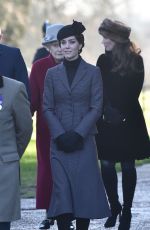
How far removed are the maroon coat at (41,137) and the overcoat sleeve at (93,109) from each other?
1209 millimetres

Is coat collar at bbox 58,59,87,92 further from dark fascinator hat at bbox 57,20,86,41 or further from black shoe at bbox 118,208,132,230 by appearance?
black shoe at bbox 118,208,132,230

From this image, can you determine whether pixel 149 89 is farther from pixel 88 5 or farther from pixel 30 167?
pixel 30 167

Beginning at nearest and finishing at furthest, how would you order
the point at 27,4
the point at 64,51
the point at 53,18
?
the point at 64,51, the point at 27,4, the point at 53,18

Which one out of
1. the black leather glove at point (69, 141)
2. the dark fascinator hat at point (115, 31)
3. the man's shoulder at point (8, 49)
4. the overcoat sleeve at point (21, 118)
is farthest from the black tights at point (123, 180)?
the overcoat sleeve at point (21, 118)

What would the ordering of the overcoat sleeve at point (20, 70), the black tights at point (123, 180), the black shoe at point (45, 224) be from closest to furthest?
the overcoat sleeve at point (20, 70) < the black tights at point (123, 180) < the black shoe at point (45, 224)

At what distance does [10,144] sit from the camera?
7.12 metres

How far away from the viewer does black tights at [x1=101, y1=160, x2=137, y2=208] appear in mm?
9742

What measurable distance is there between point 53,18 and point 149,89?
21555 mm

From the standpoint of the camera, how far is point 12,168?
7.10 metres

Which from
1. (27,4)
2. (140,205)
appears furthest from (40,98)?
(27,4)

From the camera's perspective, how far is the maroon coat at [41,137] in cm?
991

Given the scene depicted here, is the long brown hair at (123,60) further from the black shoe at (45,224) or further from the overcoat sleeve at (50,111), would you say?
the black shoe at (45,224)

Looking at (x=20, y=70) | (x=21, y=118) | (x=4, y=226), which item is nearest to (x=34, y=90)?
(x=20, y=70)

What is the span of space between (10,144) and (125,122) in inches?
108
